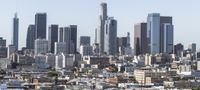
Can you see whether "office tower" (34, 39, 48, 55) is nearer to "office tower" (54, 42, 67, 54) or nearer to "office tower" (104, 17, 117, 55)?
"office tower" (54, 42, 67, 54)

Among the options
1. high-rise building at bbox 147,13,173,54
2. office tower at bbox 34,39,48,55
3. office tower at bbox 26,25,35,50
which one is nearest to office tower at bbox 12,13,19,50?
office tower at bbox 26,25,35,50

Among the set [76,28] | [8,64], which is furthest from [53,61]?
[76,28]

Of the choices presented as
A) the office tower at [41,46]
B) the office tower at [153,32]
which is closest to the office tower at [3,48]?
the office tower at [41,46]

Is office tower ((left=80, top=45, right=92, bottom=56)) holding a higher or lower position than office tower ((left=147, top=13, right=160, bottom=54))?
lower

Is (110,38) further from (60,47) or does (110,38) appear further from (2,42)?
(2,42)

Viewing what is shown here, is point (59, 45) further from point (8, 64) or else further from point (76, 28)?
point (8, 64)

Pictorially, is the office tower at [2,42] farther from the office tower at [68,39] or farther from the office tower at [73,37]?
the office tower at [73,37]

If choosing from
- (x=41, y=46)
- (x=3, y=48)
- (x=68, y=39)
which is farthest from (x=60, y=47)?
(x=3, y=48)
